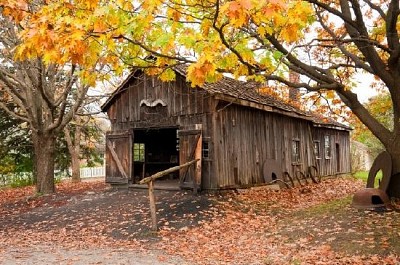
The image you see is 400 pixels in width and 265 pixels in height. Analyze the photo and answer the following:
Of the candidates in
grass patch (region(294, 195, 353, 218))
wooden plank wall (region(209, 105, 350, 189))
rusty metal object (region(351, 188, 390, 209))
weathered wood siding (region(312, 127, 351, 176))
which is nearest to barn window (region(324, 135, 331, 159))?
weathered wood siding (region(312, 127, 351, 176))

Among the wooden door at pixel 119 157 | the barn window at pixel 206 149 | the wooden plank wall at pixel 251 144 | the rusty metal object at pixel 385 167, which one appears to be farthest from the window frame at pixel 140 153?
the rusty metal object at pixel 385 167

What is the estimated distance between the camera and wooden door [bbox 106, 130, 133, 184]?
17391 mm

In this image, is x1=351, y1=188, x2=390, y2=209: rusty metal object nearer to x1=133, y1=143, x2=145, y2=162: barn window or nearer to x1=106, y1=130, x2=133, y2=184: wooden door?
x1=106, y1=130, x2=133, y2=184: wooden door

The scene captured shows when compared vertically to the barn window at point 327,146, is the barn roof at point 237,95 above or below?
above

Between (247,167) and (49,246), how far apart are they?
8.57 meters

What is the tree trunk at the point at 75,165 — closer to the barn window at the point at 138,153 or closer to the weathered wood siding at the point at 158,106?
the barn window at the point at 138,153

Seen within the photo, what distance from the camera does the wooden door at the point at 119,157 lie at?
57.1ft

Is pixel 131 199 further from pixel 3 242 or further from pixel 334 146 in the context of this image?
pixel 334 146

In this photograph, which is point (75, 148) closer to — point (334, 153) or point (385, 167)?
point (334, 153)

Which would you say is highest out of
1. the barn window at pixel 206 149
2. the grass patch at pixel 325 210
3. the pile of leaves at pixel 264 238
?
the barn window at pixel 206 149

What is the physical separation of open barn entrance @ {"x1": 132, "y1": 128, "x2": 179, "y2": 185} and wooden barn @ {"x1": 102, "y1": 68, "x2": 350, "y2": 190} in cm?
5

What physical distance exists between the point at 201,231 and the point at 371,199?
4440mm

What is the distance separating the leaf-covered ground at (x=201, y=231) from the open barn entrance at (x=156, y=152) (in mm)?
4314

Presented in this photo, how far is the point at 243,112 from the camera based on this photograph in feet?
53.7
